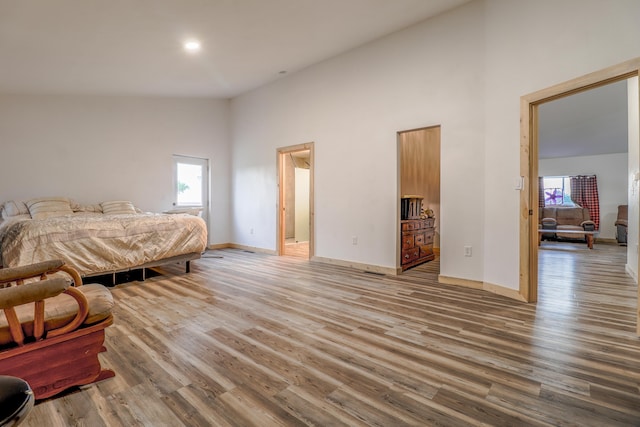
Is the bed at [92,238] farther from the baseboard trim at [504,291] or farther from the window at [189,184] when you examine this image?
the baseboard trim at [504,291]

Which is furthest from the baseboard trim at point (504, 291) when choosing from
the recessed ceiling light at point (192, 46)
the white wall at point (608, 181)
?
the white wall at point (608, 181)

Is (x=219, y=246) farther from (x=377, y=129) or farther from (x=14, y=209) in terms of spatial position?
(x=377, y=129)

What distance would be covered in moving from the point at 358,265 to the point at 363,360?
8.93ft

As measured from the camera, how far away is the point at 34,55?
3.46 meters

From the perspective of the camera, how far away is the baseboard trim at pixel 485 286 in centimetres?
311

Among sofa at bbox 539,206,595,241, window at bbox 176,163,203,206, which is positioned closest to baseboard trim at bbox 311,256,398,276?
window at bbox 176,163,203,206

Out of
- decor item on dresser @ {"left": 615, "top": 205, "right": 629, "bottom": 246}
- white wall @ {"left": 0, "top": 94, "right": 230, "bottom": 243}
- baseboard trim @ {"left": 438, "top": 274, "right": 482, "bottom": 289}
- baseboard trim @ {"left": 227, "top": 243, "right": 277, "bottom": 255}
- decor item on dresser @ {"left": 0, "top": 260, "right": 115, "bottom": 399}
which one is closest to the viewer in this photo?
decor item on dresser @ {"left": 0, "top": 260, "right": 115, "bottom": 399}

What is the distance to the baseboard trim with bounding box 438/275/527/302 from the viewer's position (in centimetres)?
311

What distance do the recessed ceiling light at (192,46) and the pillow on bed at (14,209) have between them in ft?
10.9

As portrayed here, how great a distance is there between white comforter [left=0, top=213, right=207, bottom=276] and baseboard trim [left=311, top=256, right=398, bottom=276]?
1.91 metres

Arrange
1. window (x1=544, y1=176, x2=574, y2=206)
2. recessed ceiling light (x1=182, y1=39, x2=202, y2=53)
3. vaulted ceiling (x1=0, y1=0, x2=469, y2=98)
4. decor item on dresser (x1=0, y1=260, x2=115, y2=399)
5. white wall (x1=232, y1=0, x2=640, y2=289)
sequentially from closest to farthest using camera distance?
decor item on dresser (x1=0, y1=260, x2=115, y2=399), white wall (x1=232, y1=0, x2=640, y2=289), vaulted ceiling (x1=0, y1=0, x2=469, y2=98), recessed ceiling light (x1=182, y1=39, x2=202, y2=53), window (x1=544, y1=176, x2=574, y2=206)

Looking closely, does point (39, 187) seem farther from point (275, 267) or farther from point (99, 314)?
point (99, 314)

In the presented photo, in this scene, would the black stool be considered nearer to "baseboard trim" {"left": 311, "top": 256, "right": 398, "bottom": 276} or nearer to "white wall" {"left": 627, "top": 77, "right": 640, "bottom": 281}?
"baseboard trim" {"left": 311, "top": 256, "right": 398, "bottom": 276}

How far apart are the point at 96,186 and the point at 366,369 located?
556 centimetres
